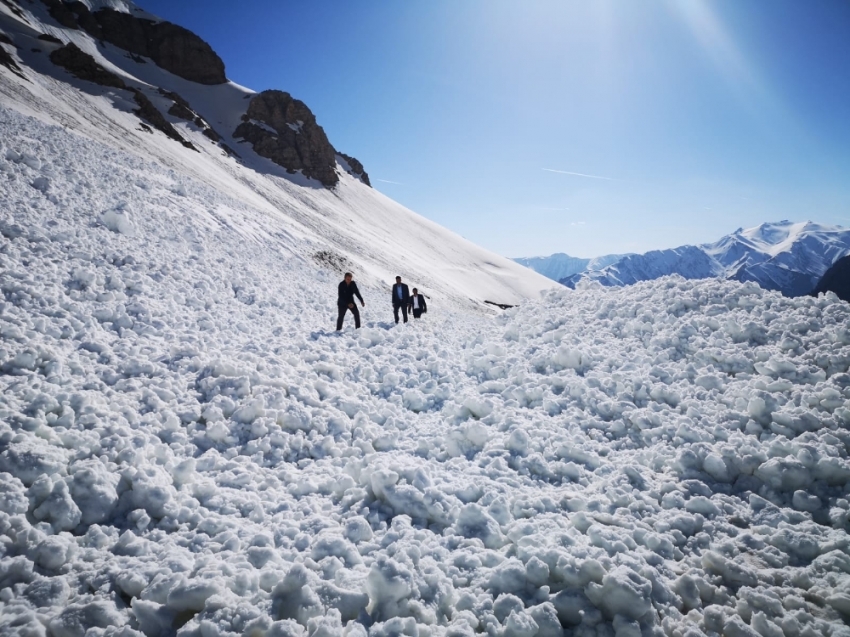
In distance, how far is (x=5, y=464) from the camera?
12.0 ft

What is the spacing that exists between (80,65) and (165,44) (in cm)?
5261

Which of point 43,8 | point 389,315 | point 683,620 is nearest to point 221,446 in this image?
point 683,620

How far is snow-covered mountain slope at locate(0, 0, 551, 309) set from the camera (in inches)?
1051

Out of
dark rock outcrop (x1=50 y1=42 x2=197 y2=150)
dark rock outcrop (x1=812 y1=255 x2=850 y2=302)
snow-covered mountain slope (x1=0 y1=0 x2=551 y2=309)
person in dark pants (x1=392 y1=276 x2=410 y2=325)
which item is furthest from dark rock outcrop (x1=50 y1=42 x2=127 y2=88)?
dark rock outcrop (x1=812 y1=255 x2=850 y2=302)

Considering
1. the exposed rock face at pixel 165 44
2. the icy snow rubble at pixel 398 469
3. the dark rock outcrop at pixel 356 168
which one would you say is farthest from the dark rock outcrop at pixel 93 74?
the dark rock outcrop at pixel 356 168

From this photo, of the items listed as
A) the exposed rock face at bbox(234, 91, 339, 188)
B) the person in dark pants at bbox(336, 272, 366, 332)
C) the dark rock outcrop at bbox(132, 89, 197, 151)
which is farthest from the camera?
the exposed rock face at bbox(234, 91, 339, 188)

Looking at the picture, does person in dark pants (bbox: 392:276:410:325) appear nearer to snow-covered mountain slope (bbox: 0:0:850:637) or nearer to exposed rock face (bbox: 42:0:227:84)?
snow-covered mountain slope (bbox: 0:0:850:637)

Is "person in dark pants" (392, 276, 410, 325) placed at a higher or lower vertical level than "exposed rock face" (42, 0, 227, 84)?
lower

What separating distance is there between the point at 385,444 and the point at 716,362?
6.49 metres

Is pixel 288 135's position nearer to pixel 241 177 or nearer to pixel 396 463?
pixel 241 177

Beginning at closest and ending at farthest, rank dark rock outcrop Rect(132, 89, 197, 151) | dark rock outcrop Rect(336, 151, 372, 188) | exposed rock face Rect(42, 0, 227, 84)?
dark rock outcrop Rect(132, 89, 197, 151)
exposed rock face Rect(42, 0, 227, 84)
dark rock outcrop Rect(336, 151, 372, 188)

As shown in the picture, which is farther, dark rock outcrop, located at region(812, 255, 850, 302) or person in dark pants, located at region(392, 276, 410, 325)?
dark rock outcrop, located at region(812, 255, 850, 302)

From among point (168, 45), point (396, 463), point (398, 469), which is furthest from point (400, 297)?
point (168, 45)

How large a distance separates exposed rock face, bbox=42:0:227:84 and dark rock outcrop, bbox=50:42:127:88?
148ft
